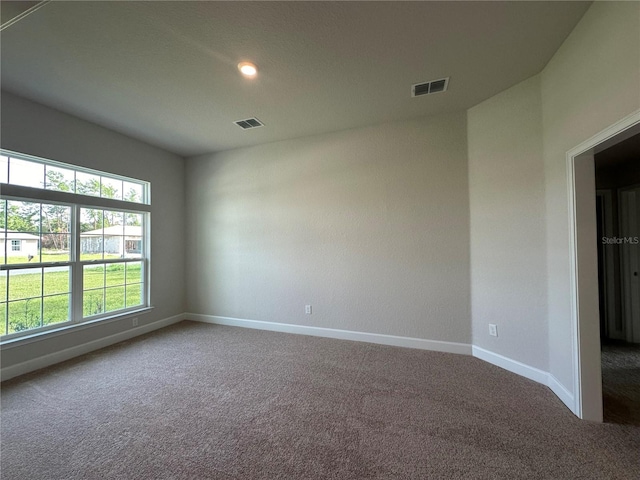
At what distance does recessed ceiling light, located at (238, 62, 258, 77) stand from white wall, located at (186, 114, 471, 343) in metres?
1.48

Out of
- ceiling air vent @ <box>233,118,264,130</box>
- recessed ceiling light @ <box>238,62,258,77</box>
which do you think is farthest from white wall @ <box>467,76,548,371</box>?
ceiling air vent @ <box>233,118,264,130</box>

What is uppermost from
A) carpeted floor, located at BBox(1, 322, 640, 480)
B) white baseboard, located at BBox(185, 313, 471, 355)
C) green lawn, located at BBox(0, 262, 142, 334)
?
green lawn, located at BBox(0, 262, 142, 334)

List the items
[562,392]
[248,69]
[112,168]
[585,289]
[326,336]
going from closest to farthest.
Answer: [585,289] → [562,392] → [248,69] → [112,168] → [326,336]

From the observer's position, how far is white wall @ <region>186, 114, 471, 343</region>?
120 inches

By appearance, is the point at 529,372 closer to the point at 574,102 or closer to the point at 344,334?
the point at 344,334

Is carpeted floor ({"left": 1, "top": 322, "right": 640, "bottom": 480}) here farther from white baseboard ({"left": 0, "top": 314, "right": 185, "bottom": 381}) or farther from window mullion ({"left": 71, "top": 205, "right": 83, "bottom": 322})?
window mullion ({"left": 71, "top": 205, "right": 83, "bottom": 322})

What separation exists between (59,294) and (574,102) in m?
5.54

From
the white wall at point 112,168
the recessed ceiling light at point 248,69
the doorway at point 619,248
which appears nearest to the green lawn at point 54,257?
the white wall at point 112,168

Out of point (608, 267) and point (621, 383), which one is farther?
point (608, 267)

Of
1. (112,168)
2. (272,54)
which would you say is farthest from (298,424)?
(112,168)

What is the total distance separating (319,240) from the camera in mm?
3646

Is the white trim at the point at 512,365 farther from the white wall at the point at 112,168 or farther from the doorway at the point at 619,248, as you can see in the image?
the white wall at the point at 112,168

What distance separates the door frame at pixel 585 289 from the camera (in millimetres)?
1811

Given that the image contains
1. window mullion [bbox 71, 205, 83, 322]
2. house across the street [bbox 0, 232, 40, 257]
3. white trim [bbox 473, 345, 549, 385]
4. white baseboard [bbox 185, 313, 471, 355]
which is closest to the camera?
white trim [bbox 473, 345, 549, 385]
